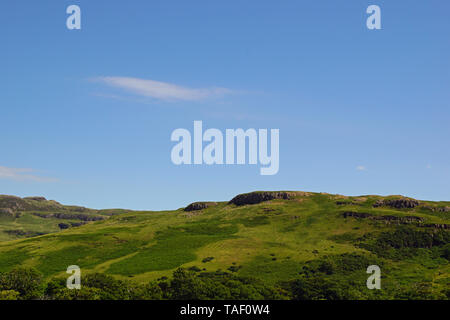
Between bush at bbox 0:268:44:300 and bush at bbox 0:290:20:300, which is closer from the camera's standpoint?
bush at bbox 0:290:20:300

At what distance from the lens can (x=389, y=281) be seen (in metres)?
173

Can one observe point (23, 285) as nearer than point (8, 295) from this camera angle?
No

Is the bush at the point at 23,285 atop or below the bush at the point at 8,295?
below

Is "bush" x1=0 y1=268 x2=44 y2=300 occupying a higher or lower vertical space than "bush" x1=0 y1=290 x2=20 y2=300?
lower

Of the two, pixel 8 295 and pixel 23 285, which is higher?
pixel 8 295

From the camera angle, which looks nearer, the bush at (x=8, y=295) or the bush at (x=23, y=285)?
the bush at (x=8, y=295)
